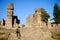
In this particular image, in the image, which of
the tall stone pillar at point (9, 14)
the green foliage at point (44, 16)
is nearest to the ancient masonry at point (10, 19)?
the tall stone pillar at point (9, 14)

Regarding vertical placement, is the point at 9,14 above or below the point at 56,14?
below

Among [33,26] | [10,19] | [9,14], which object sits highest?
[9,14]

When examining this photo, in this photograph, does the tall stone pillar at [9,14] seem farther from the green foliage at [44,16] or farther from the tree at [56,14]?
the tree at [56,14]

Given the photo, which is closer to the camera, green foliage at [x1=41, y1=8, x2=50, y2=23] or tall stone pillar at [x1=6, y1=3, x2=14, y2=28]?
tall stone pillar at [x1=6, y1=3, x2=14, y2=28]

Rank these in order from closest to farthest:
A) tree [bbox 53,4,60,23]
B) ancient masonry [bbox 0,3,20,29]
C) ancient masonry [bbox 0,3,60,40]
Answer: ancient masonry [bbox 0,3,60,40], ancient masonry [bbox 0,3,20,29], tree [bbox 53,4,60,23]

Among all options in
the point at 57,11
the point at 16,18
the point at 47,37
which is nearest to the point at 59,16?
the point at 57,11

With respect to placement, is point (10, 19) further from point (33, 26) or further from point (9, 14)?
point (33, 26)

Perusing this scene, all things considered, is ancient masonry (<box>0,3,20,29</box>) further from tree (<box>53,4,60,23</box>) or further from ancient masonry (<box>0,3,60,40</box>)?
tree (<box>53,4,60,23</box>)

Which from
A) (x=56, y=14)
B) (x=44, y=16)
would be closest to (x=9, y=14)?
(x=44, y=16)

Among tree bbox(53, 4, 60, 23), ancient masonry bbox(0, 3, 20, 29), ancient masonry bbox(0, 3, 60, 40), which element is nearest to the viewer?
ancient masonry bbox(0, 3, 60, 40)

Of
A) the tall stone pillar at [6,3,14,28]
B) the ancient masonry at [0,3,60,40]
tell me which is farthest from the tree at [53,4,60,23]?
the tall stone pillar at [6,3,14,28]

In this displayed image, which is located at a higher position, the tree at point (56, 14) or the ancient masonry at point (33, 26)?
the tree at point (56, 14)

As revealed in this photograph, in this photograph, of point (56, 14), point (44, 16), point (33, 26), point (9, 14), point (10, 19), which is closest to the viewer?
point (33, 26)

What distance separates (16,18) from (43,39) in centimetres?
3331
